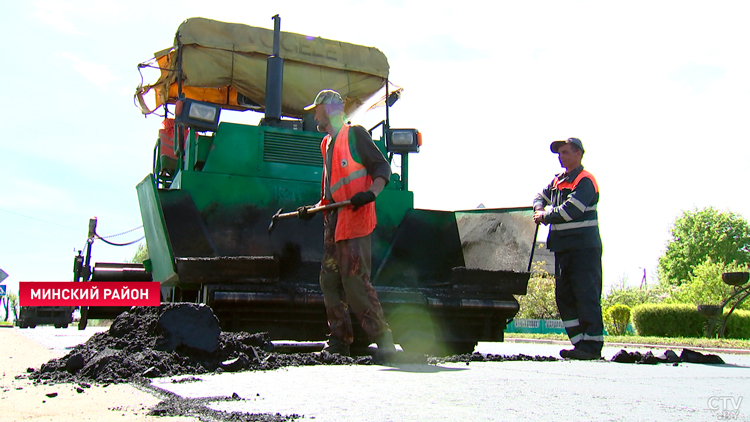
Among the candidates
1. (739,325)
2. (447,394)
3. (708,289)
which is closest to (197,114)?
(447,394)

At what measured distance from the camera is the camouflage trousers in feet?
13.1

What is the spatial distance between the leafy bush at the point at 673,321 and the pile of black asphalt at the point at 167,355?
14533 mm

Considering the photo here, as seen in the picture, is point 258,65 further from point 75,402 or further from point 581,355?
point 75,402

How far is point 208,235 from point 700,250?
166 feet

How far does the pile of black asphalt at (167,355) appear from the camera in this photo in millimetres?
3104

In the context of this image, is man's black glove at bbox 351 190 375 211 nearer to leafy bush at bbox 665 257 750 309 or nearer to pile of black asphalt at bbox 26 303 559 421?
pile of black asphalt at bbox 26 303 559 421

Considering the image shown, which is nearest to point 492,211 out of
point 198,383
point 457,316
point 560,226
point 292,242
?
point 560,226

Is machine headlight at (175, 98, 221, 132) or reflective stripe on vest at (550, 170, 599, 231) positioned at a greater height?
machine headlight at (175, 98, 221, 132)

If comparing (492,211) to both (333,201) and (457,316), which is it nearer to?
(457,316)

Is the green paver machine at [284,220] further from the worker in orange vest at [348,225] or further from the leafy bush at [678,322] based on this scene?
the leafy bush at [678,322]

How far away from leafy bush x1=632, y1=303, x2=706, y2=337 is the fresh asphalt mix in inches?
571

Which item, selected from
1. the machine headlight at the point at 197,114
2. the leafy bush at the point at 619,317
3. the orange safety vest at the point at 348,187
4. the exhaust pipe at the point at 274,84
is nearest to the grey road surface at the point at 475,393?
the orange safety vest at the point at 348,187

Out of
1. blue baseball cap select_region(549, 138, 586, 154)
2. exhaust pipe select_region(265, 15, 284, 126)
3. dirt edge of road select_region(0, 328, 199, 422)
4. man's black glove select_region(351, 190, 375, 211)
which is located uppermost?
exhaust pipe select_region(265, 15, 284, 126)

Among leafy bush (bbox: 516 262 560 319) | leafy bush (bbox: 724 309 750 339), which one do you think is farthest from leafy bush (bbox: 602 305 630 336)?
leafy bush (bbox: 516 262 560 319)
